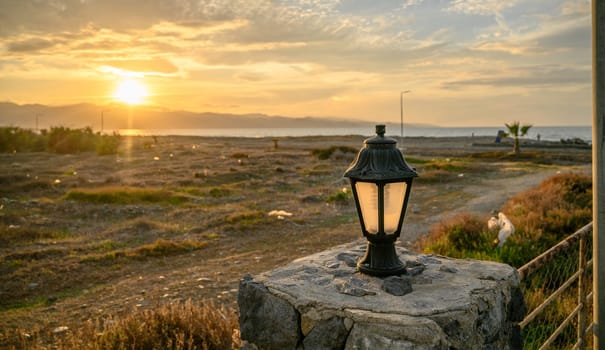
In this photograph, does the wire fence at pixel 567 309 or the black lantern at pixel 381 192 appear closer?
the black lantern at pixel 381 192

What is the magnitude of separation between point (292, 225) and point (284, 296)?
9759 mm

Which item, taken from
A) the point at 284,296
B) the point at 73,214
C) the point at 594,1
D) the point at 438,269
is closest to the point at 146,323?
the point at 284,296

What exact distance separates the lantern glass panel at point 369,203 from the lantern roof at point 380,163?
72 millimetres

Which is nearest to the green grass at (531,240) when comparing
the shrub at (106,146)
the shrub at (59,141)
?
the shrub at (106,146)

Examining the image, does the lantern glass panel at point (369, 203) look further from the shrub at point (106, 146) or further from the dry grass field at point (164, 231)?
the shrub at point (106, 146)

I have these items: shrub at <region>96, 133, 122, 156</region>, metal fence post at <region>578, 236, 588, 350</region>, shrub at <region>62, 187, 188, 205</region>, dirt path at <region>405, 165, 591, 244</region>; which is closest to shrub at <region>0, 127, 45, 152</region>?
shrub at <region>96, 133, 122, 156</region>

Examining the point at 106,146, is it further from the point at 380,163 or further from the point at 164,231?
the point at 380,163

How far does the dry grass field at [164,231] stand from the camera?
23.9ft

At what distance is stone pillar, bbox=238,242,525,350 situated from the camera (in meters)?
2.31

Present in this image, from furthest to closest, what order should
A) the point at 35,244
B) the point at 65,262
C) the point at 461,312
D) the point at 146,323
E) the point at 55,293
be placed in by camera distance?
the point at 35,244 < the point at 65,262 < the point at 55,293 < the point at 146,323 < the point at 461,312

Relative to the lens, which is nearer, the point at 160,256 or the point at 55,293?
the point at 55,293

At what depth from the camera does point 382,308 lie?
2.42 meters

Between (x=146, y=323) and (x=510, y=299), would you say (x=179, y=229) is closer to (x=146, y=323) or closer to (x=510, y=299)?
(x=146, y=323)

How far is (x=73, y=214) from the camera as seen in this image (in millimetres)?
13812
